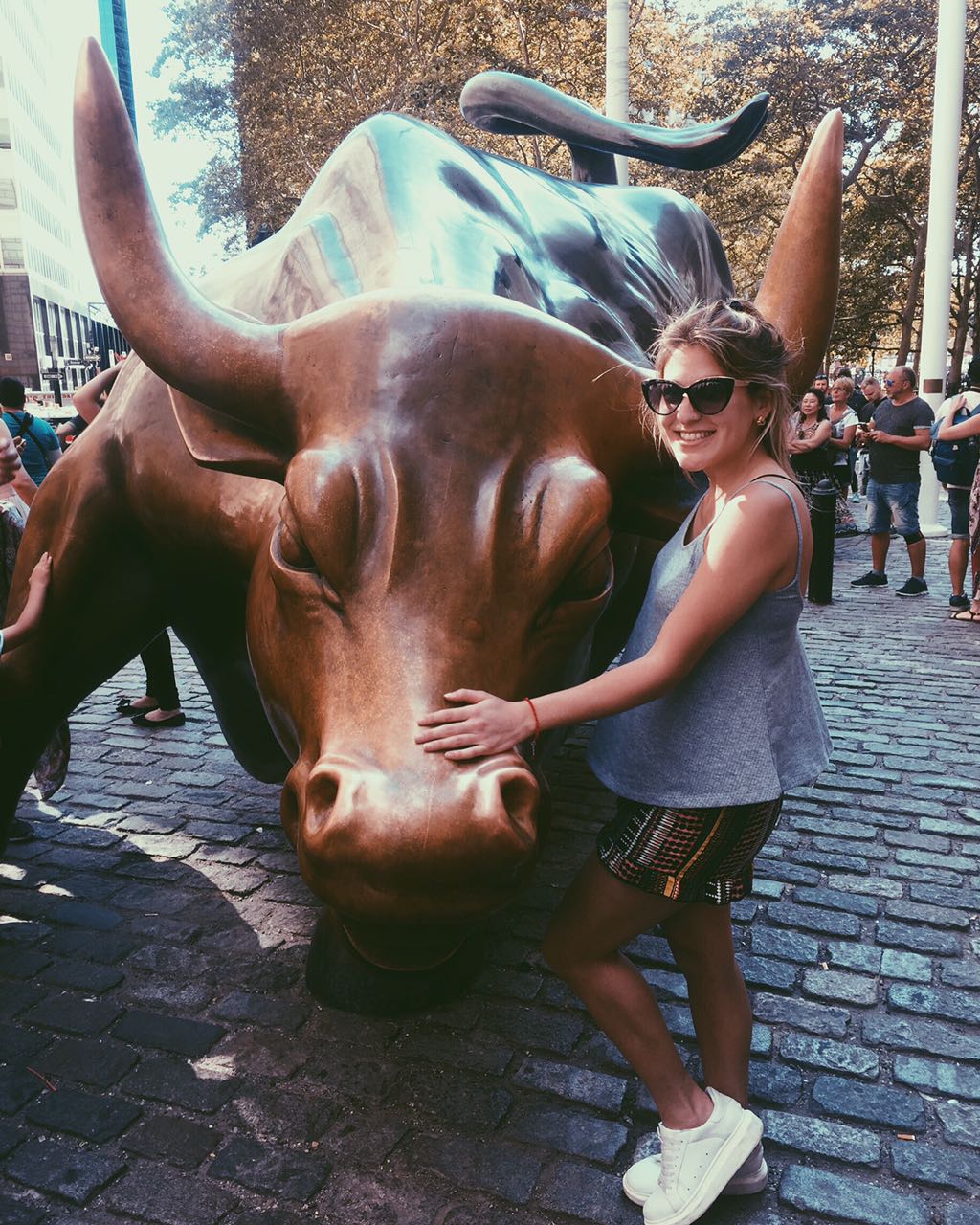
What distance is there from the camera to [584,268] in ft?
14.7

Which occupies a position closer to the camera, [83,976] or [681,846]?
[681,846]

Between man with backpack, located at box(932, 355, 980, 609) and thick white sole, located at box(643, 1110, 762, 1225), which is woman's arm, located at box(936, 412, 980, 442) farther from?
thick white sole, located at box(643, 1110, 762, 1225)

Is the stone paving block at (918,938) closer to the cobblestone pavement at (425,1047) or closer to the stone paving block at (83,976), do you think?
the cobblestone pavement at (425,1047)

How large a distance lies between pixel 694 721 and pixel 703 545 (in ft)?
1.28

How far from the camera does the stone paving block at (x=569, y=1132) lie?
8.93 feet

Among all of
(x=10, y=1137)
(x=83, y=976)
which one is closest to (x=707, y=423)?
(x=10, y=1137)

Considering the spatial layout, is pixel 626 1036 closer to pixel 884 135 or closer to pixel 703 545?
pixel 703 545

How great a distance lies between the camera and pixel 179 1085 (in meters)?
3.00

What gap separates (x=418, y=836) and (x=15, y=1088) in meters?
1.78

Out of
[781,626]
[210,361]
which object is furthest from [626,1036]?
[210,361]

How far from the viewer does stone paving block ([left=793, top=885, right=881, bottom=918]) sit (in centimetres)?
411

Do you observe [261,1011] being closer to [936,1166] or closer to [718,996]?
[718,996]

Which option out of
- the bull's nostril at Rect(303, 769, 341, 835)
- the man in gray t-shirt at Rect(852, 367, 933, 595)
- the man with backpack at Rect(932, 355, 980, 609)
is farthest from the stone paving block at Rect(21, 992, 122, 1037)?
the man in gray t-shirt at Rect(852, 367, 933, 595)

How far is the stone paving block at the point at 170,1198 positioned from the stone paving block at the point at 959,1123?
186 centimetres
